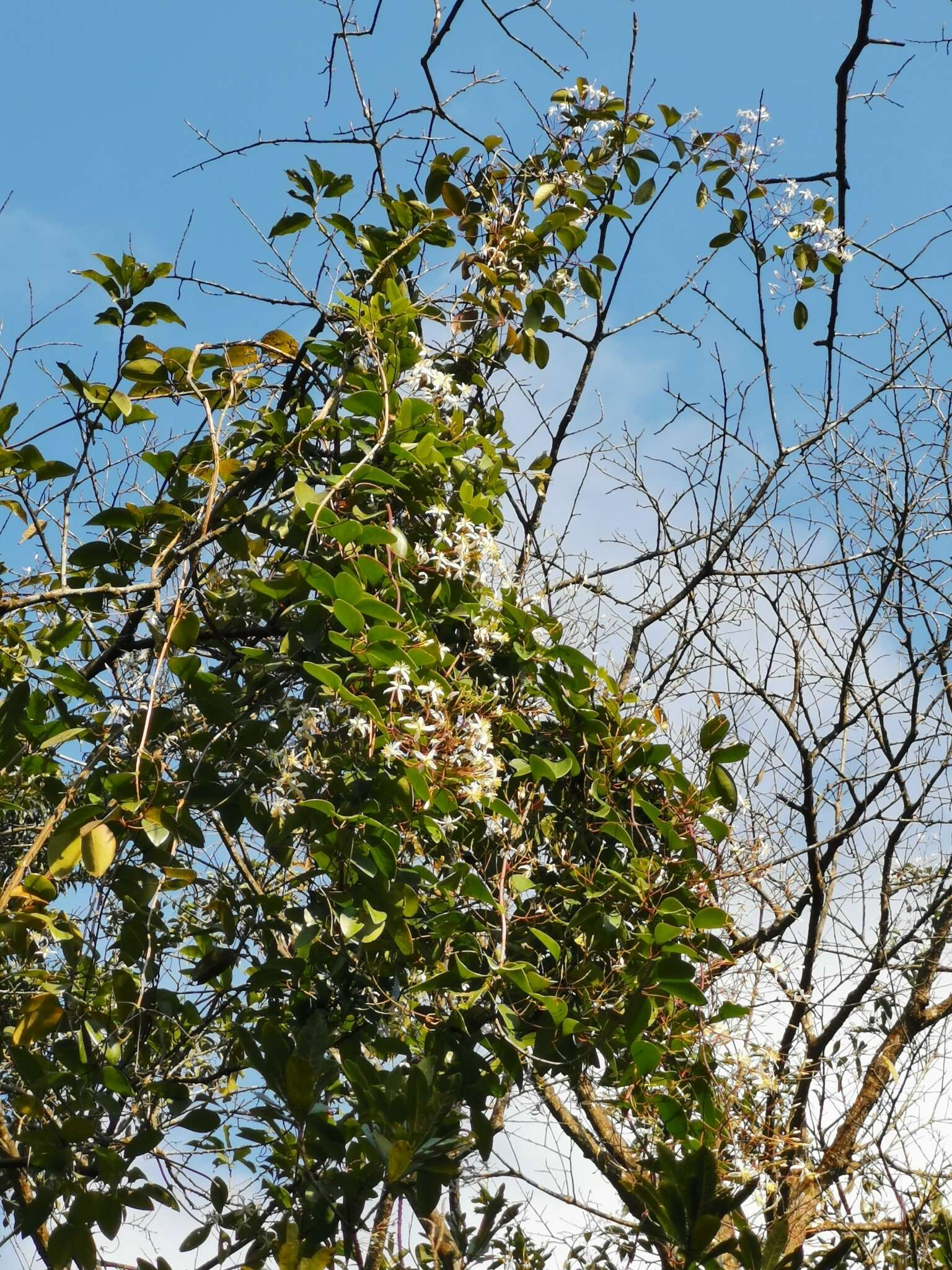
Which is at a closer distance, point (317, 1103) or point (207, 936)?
point (317, 1103)

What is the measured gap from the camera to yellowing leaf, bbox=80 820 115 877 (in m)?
1.23

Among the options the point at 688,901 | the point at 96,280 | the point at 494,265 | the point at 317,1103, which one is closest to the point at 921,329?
the point at 494,265

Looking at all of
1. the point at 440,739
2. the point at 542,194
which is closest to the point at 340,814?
the point at 440,739

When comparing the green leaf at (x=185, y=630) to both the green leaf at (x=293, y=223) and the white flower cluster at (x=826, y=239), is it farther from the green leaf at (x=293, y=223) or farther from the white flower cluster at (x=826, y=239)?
the white flower cluster at (x=826, y=239)

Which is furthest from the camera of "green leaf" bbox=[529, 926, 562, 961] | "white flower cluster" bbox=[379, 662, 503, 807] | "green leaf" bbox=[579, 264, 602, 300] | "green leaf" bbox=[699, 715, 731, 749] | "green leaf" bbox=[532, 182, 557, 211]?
"green leaf" bbox=[579, 264, 602, 300]

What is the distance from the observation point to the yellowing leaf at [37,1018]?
4.38 ft

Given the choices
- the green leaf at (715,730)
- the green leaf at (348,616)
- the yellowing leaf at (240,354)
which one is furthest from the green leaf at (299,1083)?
the yellowing leaf at (240,354)

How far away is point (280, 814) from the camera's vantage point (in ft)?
4.62

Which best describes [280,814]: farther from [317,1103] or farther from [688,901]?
[688,901]

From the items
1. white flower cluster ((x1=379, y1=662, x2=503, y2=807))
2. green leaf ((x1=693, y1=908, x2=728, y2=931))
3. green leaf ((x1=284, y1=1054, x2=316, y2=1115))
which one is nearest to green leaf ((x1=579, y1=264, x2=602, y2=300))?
white flower cluster ((x1=379, y1=662, x2=503, y2=807))

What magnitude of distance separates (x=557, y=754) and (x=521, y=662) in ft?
0.49

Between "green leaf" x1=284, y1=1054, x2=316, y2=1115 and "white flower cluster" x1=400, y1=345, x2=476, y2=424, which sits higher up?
"white flower cluster" x1=400, y1=345, x2=476, y2=424

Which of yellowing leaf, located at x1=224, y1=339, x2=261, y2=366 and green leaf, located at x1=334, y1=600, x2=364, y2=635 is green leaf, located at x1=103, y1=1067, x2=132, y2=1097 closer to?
green leaf, located at x1=334, y1=600, x2=364, y2=635

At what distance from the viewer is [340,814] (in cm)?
128
